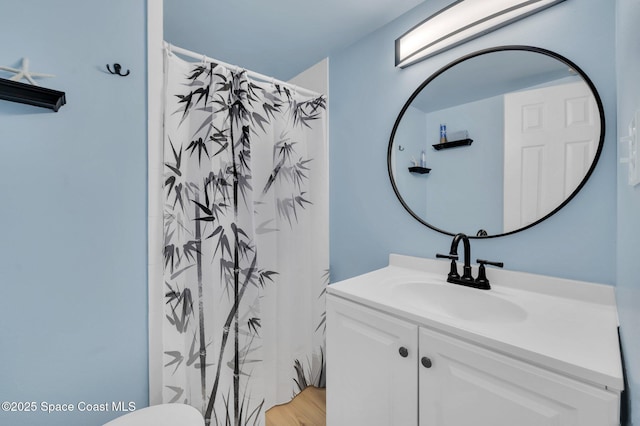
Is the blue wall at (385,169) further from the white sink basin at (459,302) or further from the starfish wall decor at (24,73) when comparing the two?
the starfish wall decor at (24,73)

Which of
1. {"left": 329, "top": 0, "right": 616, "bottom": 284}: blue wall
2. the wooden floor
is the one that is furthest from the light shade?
the wooden floor

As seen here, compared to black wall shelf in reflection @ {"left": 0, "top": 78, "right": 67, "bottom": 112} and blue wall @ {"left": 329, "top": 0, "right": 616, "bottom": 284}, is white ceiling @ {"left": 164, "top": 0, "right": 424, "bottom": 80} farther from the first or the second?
black wall shelf in reflection @ {"left": 0, "top": 78, "right": 67, "bottom": 112}

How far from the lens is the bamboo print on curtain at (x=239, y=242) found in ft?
4.11

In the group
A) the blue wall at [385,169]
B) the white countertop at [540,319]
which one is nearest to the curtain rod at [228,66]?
the blue wall at [385,169]

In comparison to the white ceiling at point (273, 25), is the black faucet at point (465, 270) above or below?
below

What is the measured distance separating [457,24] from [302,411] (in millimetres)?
2314

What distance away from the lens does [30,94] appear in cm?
86

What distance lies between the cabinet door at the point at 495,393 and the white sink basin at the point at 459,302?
0.24 m

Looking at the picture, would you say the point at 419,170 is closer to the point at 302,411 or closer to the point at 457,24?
the point at 457,24

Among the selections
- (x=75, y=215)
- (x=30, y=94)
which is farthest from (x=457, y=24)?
(x=75, y=215)

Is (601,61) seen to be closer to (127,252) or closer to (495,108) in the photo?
(495,108)

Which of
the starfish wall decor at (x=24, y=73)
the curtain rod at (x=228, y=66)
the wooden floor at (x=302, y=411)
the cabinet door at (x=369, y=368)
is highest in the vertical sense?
the curtain rod at (x=228, y=66)

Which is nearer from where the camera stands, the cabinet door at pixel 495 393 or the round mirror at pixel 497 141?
the cabinet door at pixel 495 393

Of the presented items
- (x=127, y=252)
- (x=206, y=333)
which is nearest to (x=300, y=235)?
(x=206, y=333)
